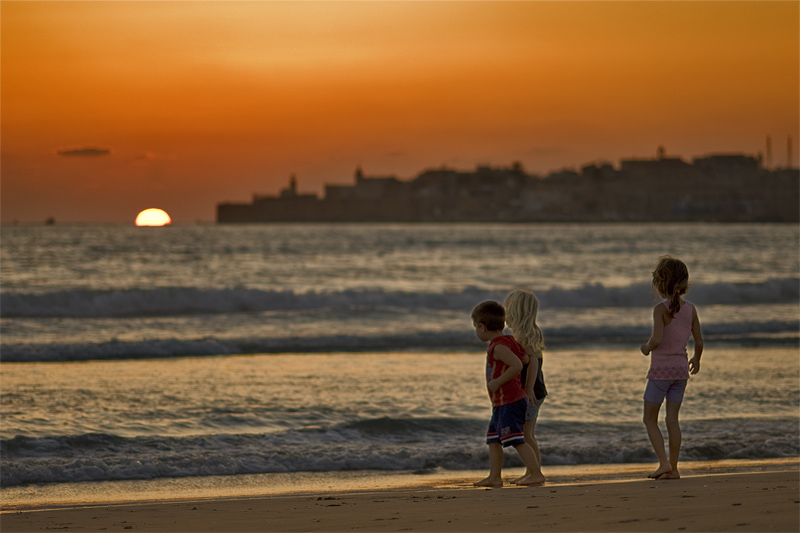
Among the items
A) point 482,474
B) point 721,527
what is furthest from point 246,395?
point 721,527

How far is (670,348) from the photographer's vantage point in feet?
16.3

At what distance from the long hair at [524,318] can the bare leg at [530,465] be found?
0.62m

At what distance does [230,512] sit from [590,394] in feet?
17.6

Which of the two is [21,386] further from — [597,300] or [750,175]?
[750,175]

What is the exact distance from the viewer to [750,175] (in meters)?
149

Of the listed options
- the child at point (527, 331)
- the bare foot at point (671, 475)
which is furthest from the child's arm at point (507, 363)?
the bare foot at point (671, 475)

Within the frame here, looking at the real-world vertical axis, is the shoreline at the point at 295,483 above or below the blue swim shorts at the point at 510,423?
below

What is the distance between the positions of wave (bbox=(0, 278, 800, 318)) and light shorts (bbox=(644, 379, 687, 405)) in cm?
1497

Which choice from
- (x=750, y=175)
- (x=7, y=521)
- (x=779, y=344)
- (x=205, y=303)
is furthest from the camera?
(x=750, y=175)

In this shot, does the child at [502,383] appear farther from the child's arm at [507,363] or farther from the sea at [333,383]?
the sea at [333,383]

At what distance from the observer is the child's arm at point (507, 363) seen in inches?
194

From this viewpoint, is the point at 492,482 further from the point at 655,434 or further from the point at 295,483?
the point at 295,483

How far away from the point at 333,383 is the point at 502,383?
16.0 ft

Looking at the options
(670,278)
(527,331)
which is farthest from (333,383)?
(670,278)
